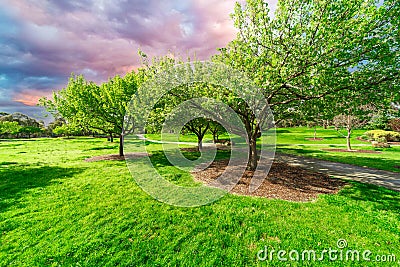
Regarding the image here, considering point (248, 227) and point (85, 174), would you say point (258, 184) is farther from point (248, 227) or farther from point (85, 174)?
point (85, 174)

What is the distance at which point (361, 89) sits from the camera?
7.47 meters

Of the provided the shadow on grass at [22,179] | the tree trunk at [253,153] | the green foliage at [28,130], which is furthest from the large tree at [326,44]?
the green foliage at [28,130]

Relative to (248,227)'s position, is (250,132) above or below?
above

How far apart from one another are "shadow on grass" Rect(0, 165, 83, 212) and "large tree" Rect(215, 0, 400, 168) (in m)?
11.8

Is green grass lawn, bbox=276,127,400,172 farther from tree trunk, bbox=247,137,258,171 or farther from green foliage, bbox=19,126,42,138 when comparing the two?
green foliage, bbox=19,126,42,138

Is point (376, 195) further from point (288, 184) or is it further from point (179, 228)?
point (179, 228)

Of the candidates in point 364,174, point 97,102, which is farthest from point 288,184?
point 97,102

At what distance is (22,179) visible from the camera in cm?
1062

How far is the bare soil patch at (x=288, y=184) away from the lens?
8.20 meters

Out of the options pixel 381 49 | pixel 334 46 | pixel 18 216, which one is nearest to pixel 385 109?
pixel 381 49

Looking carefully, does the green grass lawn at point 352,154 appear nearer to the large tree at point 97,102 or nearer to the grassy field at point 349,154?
the grassy field at point 349,154

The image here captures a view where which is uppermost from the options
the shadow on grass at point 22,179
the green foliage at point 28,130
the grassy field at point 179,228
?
the green foliage at point 28,130

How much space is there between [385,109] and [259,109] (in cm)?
533

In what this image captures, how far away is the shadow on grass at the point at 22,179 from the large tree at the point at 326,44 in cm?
1185
